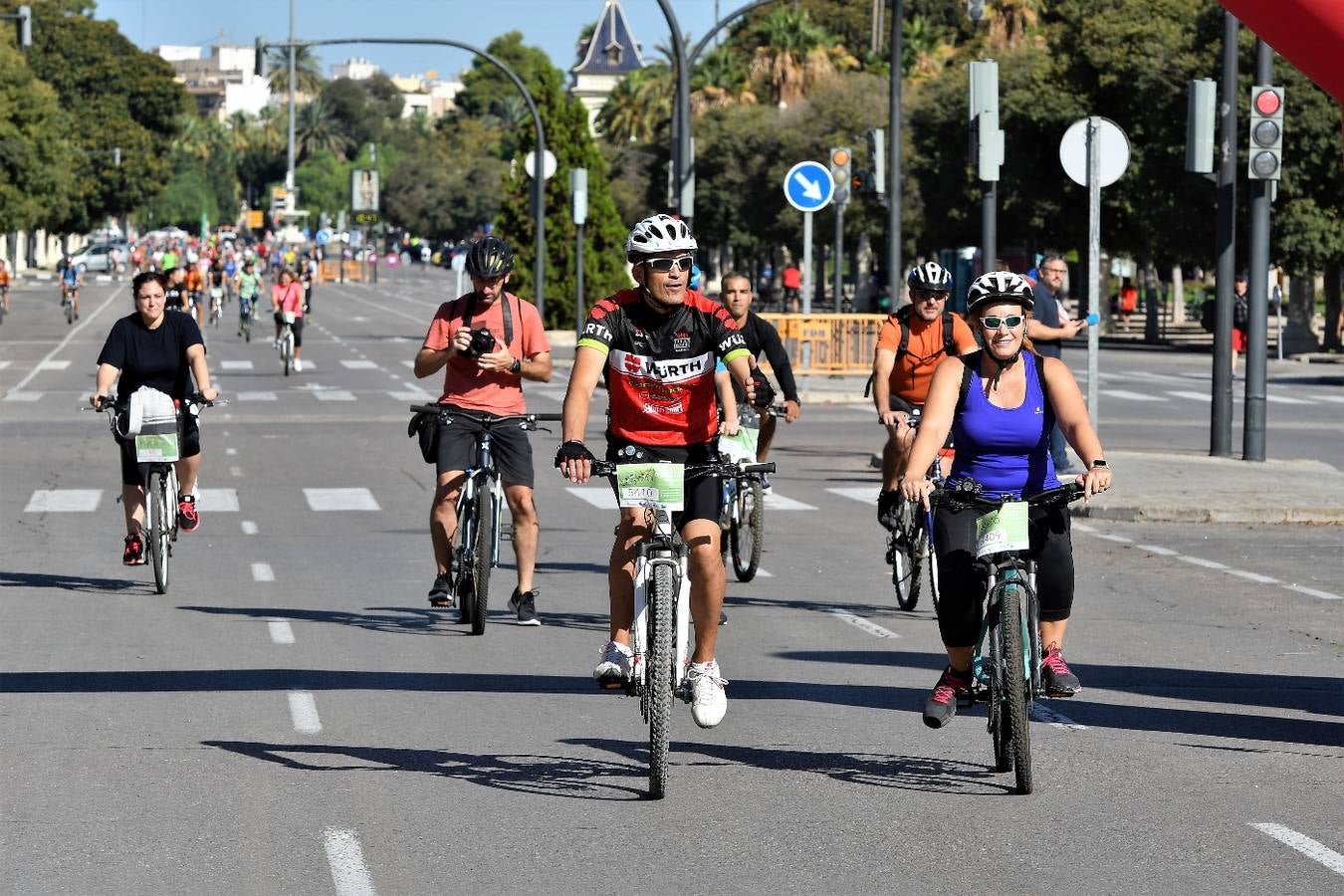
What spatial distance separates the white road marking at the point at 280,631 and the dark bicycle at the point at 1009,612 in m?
4.49

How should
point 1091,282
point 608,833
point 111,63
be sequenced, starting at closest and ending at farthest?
point 608,833, point 1091,282, point 111,63

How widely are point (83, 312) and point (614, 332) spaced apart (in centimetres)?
6517

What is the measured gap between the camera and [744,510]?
13.9 m

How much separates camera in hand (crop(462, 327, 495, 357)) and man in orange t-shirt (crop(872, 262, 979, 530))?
8.36ft

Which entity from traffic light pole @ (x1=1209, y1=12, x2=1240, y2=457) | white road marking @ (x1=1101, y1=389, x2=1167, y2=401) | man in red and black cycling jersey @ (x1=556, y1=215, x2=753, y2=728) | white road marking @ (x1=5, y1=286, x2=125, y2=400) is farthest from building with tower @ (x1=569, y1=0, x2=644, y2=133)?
A: man in red and black cycling jersey @ (x1=556, y1=215, x2=753, y2=728)

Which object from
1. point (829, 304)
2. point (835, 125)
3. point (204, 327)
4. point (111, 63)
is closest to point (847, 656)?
point (204, 327)

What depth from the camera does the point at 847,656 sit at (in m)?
11.0

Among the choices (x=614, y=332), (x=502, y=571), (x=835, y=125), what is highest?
(x=835, y=125)

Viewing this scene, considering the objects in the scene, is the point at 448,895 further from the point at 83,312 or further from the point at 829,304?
the point at 829,304

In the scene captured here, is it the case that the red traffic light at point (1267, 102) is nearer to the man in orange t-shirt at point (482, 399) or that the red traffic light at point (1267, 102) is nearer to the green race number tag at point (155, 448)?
the man in orange t-shirt at point (482, 399)

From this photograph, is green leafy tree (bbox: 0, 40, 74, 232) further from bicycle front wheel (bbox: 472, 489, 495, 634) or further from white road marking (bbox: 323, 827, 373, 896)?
white road marking (bbox: 323, 827, 373, 896)

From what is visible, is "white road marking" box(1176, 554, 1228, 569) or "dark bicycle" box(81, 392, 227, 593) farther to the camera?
"white road marking" box(1176, 554, 1228, 569)

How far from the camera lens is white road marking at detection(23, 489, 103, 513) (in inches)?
726

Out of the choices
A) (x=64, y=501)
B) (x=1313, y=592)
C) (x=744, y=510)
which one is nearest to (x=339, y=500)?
(x=64, y=501)
